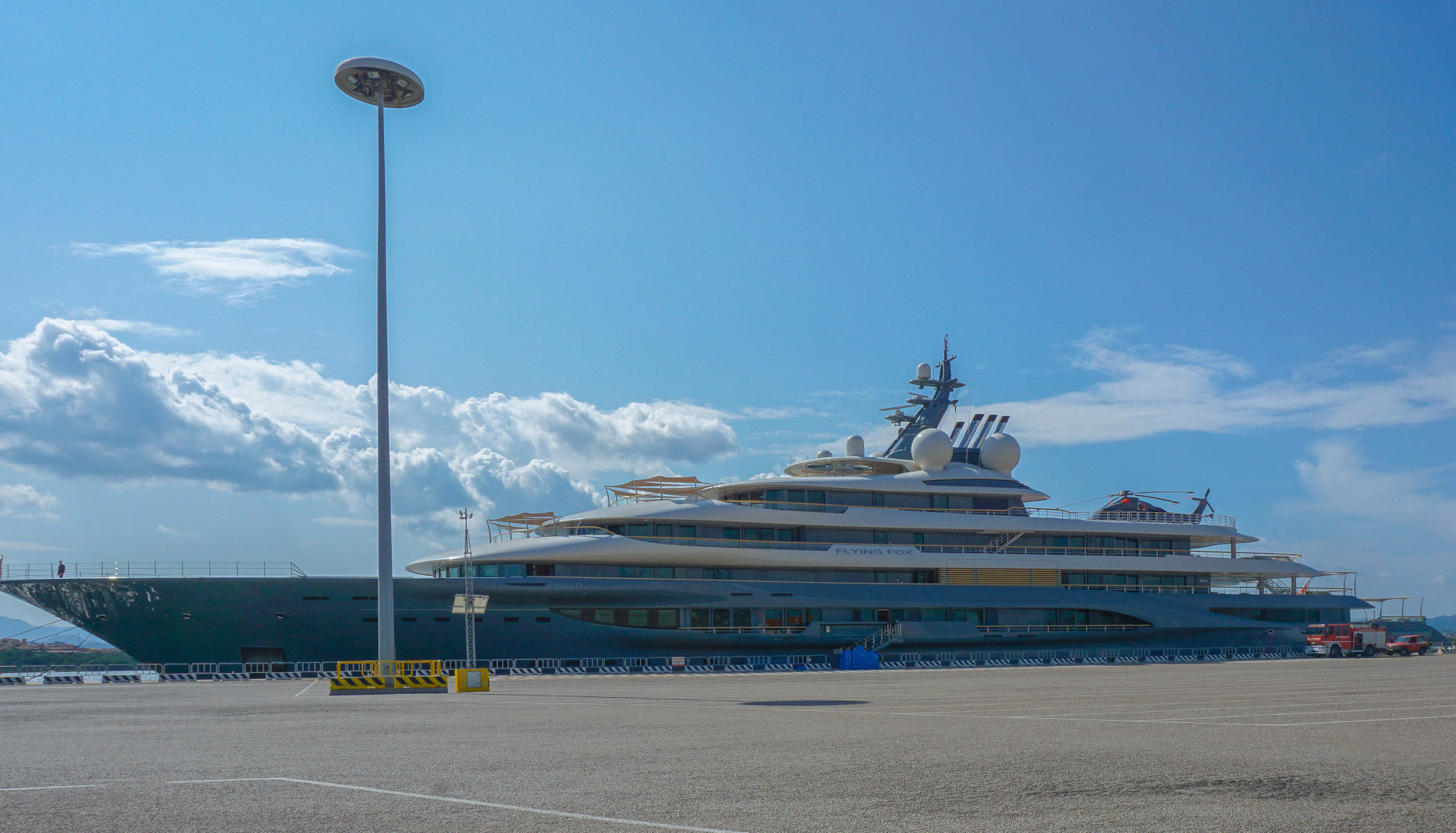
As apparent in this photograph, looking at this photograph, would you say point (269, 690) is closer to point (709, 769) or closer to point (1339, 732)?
point (709, 769)

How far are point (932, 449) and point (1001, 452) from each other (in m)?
3.80

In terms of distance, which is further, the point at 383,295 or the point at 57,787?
the point at 383,295

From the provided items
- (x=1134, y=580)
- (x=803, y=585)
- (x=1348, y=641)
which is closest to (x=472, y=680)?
(x=803, y=585)

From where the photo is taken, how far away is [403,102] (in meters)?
25.5

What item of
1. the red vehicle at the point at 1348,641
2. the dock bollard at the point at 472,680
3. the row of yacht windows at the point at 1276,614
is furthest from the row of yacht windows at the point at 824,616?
the dock bollard at the point at 472,680

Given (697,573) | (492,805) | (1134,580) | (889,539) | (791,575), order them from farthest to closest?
(1134,580), (889,539), (791,575), (697,573), (492,805)

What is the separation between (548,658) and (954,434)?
21.4m

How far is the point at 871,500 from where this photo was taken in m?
40.6

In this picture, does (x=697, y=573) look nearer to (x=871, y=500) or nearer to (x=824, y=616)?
(x=824, y=616)

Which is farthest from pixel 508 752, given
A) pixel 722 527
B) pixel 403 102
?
pixel 722 527

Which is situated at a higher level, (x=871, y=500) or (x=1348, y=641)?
(x=871, y=500)

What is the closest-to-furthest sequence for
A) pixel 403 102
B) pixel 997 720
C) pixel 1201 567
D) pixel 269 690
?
pixel 997 720
pixel 269 690
pixel 403 102
pixel 1201 567

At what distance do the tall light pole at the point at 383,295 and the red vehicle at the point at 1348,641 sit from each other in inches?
1500

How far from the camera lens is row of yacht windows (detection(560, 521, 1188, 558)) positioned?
37156 mm
